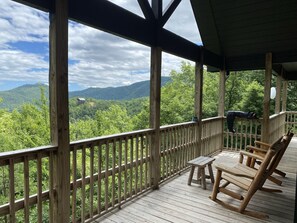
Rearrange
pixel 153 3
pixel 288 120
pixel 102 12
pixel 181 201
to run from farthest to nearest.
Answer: pixel 288 120, pixel 153 3, pixel 181 201, pixel 102 12

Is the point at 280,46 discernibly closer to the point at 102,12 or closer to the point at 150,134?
the point at 150,134

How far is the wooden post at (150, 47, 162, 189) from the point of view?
3580 millimetres

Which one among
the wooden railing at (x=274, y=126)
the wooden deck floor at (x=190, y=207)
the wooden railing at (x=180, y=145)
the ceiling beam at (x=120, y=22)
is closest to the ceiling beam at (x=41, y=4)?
the ceiling beam at (x=120, y=22)

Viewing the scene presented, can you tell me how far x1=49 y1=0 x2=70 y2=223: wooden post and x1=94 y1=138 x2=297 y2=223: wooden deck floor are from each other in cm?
73

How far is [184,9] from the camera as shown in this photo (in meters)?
5.25

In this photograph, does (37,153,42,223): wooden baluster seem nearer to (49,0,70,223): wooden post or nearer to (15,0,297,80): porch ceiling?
(49,0,70,223): wooden post

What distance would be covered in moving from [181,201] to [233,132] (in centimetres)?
362

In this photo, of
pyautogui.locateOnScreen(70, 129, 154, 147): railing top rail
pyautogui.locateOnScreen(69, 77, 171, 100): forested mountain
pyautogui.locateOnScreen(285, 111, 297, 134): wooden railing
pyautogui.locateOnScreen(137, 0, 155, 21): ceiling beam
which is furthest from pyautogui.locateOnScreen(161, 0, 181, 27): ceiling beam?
pyautogui.locateOnScreen(69, 77, 171, 100): forested mountain

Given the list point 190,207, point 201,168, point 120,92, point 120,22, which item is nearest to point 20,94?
point 120,92

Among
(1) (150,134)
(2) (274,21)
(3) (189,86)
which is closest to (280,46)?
(2) (274,21)

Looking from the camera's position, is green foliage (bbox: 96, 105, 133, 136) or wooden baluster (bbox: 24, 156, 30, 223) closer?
wooden baluster (bbox: 24, 156, 30, 223)

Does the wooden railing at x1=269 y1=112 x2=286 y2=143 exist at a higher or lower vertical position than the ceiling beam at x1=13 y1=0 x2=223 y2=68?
lower

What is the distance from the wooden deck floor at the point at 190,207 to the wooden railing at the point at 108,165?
0.73 ft

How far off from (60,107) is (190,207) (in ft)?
A: 7.16
